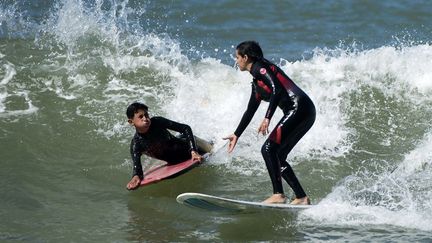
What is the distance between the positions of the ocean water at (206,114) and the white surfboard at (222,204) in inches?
5.6

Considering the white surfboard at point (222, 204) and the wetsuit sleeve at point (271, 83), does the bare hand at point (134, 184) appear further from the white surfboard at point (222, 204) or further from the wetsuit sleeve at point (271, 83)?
the wetsuit sleeve at point (271, 83)

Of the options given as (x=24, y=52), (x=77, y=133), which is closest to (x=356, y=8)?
(x=24, y=52)

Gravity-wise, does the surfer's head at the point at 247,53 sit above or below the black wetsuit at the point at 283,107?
above

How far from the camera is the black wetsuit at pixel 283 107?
694 cm

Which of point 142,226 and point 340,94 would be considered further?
point 340,94

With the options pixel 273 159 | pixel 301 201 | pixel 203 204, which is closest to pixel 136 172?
pixel 203 204

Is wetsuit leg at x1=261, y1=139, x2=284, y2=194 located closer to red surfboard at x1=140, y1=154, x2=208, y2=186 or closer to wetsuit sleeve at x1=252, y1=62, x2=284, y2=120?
wetsuit sleeve at x1=252, y1=62, x2=284, y2=120

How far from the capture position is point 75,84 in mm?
11297

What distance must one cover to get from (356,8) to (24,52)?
7.60 meters

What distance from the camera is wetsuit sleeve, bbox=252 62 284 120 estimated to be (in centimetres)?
689

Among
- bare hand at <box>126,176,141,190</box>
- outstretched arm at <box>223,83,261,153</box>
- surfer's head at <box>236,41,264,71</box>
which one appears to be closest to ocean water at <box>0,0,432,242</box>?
bare hand at <box>126,176,141,190</box>

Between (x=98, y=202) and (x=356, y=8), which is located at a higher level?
(x=356, y=8)

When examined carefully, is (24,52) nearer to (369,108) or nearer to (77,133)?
(77,133)

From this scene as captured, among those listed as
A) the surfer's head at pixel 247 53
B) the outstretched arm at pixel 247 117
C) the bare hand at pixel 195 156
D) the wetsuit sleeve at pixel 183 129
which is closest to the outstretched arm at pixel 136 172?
the wetsuit sleeve at pixel 183 129
